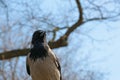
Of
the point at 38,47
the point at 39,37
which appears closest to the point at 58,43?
the point at 39,37

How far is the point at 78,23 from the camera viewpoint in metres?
10.5

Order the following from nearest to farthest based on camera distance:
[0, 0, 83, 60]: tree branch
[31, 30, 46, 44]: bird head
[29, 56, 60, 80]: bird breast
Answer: [29, 56, 60, 80]: bird breast, [31, 30, 46, 44]: bird head, [0, 0, 83, 60]: tree branch

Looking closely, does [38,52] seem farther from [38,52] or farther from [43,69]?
[43,69]

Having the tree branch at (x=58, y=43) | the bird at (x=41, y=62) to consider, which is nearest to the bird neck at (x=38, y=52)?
the bird at (x=41, y=62)

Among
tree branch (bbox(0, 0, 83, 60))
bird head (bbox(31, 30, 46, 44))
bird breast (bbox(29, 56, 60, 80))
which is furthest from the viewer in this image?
tree branch (bbox(0, 0, 83, 60))

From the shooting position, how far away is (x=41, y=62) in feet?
14.9

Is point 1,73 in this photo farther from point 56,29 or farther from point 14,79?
point 56,29

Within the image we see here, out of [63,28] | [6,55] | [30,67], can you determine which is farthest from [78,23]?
[30,67]

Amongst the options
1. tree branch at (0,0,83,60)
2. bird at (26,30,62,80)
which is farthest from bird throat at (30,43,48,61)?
tree branch at (0,0,83,60)

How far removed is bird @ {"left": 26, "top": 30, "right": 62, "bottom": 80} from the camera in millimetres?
4551

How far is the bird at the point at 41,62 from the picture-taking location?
455 cm

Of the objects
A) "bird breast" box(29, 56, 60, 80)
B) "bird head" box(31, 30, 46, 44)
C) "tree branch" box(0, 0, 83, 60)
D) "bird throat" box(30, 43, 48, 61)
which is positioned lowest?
"tree branch" box(0, 0, 83, 60)

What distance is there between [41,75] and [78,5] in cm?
626

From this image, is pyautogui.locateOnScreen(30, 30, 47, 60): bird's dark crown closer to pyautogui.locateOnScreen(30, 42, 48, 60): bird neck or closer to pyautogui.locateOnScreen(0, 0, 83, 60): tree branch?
pyautogui.locateOnScreen(30, 42, 48, 60): bird neck
